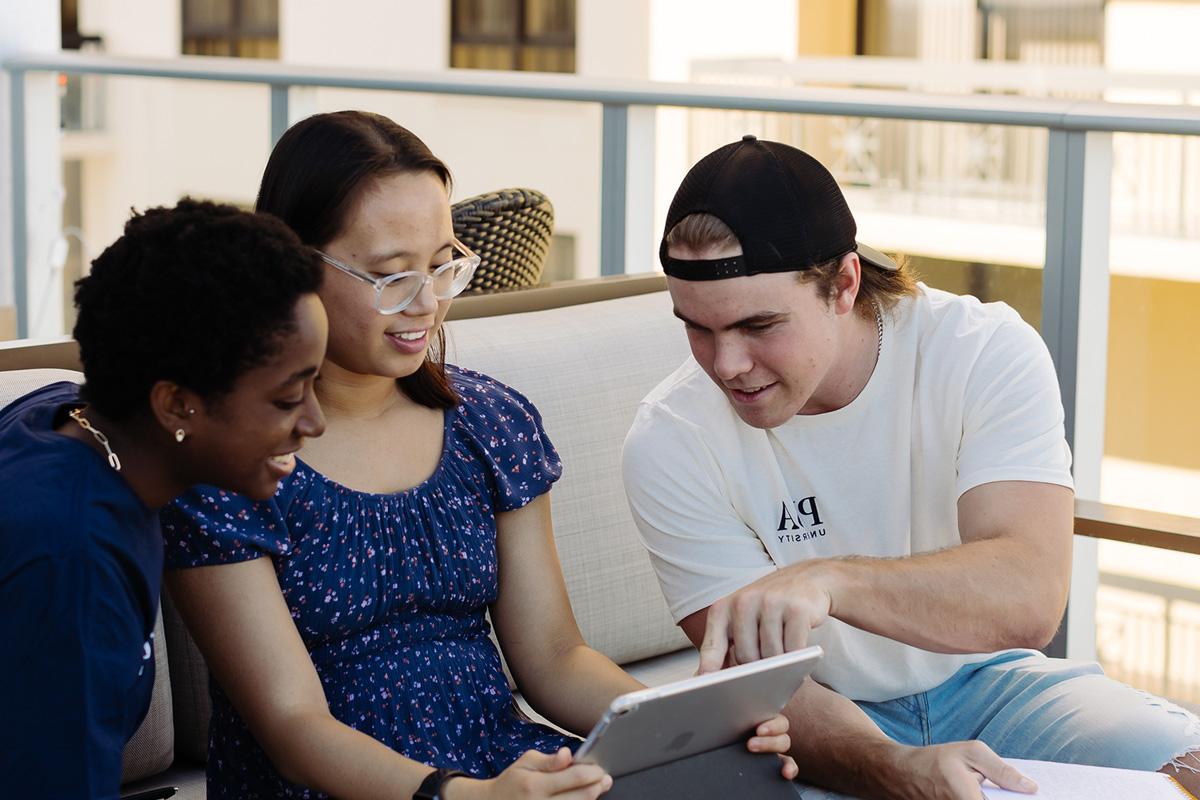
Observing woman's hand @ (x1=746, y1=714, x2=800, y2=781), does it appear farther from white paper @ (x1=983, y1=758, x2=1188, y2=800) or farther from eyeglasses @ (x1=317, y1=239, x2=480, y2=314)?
eyeglasses @ (x1=317, y1=239, x2=480, y2=314)

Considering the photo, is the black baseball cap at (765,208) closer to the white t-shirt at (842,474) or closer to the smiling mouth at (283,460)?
the white t-shirt at (842,474)

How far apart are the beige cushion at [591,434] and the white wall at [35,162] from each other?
9.99 ft

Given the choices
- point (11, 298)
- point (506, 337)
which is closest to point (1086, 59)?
point (11, 298)

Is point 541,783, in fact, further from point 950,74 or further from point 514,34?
point 514,34

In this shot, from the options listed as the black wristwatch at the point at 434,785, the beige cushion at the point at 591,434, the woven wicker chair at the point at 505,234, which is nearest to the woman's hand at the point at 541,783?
the black wristwatch at the point at 434,785

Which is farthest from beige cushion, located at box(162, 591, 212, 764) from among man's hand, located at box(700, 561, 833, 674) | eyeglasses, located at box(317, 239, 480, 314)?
man's hand, located at box(700, 561, 833, 674)

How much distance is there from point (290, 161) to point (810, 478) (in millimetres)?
727

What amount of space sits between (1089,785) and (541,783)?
1.75ft

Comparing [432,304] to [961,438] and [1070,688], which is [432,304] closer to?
[961,438]

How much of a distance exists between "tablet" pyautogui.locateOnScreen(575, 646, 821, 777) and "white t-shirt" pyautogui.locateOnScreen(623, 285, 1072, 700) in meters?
0.42

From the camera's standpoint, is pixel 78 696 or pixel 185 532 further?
pixel 185 532

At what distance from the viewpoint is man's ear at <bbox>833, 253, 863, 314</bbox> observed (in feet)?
6.16

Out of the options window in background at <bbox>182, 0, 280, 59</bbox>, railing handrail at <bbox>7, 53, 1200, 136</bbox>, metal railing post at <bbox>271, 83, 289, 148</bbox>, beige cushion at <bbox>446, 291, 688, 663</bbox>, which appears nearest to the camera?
beige cushion at <bbox>446, 291, 688, 663</bbox>

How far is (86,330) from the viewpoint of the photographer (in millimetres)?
1364
